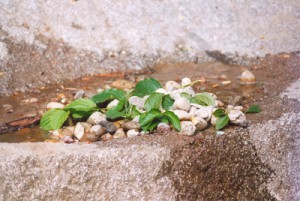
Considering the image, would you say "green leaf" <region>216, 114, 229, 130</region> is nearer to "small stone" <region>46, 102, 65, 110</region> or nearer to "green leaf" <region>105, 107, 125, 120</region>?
"green leaf" <region>105, 107, 125, 120</region>

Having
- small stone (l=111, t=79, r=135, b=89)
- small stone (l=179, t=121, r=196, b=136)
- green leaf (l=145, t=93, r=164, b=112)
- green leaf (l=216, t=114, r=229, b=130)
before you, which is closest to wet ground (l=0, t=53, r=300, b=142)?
small stone (l=111, t=79, r=135, b=89)

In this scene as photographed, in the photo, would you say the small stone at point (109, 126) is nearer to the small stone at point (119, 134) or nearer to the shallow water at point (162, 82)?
the small stone at point (119, 134)

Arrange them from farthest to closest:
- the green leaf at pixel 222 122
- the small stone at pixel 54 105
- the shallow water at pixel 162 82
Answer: the small stone at pixel 54 105 < the shallow water at pixel 162 82 < the green leaf at pixel 222 122

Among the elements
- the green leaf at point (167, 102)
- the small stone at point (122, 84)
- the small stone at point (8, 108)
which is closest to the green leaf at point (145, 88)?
the green leaf at point (167, 102)

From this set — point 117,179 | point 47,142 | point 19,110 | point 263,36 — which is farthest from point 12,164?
point 263,36

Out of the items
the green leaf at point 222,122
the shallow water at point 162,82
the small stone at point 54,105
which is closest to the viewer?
the green leaf at point 222,122

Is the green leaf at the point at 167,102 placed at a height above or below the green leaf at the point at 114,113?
above

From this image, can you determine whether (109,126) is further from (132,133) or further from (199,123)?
(199,123)
